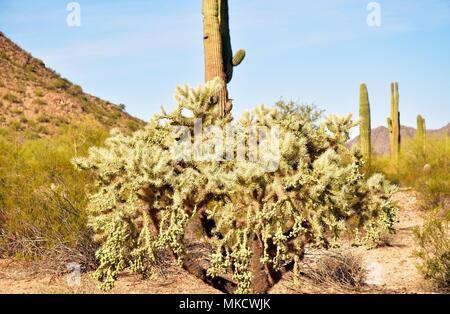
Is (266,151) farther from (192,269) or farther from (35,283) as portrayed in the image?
(35,283)

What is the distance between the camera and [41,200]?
1017 cm

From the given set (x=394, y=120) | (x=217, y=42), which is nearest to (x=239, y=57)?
(x=217, y=42)

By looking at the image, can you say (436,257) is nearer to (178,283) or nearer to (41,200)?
(178,283)

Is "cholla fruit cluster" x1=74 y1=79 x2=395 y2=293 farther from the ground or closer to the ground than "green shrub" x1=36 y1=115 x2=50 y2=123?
closer to the ground

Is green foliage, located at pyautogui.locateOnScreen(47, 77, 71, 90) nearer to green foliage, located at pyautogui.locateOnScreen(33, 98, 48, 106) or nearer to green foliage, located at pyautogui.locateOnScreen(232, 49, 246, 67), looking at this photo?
green foliage, located at pyautogui.locateOnScreen(33, 98, 48, 106)

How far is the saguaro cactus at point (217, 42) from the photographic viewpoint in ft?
25.9

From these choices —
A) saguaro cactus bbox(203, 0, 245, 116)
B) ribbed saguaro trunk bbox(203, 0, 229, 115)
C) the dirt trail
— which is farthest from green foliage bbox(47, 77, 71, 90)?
ribbed saguaro trunk bbox(203, 0, 229, 115)

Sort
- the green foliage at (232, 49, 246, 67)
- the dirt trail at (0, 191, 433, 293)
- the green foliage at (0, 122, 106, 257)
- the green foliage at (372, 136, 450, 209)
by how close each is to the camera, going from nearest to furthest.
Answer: the dirt trail at (0, 191, 433, 293) → the green foliage at (232, 49, 246, 67) → the green foliage at (0, 122, 106, 257) → the green foliage at (372, 136, 450, 209)

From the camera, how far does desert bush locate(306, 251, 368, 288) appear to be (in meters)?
8.73

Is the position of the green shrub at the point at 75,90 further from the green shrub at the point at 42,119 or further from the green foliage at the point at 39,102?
the green shrub at the point at 42,119

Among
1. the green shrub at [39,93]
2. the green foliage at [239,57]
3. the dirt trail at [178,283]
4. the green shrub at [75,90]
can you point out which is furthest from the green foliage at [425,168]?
the green shrub at [75,90]

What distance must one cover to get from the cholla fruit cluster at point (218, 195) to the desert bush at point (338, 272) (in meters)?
2.83

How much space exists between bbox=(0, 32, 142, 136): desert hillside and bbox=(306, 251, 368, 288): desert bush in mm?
25761
